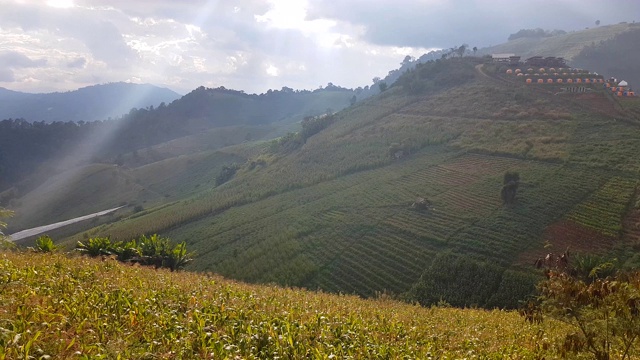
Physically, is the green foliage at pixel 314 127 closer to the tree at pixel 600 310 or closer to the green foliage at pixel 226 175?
the green foliage at pixel 226 175

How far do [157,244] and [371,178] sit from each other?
4134 centimetres

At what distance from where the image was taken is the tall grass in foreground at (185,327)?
712 cm

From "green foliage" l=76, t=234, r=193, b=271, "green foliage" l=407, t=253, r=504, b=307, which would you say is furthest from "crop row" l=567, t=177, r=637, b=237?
"green foliage" l=76, t=234, r=193, b=271

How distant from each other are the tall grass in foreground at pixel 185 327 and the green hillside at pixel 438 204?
23.1m

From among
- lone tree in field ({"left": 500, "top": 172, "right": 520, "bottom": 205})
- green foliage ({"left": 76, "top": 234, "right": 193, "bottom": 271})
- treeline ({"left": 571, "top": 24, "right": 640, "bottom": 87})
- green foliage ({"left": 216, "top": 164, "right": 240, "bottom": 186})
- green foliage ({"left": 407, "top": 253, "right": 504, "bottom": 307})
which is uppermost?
treeline ({"left": 571, "top": 24, "right": 640, "bottom": 87})

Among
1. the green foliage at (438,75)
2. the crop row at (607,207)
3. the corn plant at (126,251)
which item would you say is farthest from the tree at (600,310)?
the green foliage at (438,75)

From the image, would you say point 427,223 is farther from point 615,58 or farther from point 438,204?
point 615,58

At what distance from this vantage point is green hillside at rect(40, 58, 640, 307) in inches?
1427

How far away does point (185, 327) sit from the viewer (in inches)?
331

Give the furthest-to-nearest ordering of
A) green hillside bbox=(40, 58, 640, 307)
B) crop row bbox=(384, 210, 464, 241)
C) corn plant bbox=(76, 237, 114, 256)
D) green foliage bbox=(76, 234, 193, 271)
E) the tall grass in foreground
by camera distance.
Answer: crop row bbox=(384, 210, 464, 241)
green hillside bbox=(40, 58, 640, 307)
green foliage bbox=(76, 234, 193, 271)
corn plant bbox=(76, 237, 114, 256)
the tall grass in foreground

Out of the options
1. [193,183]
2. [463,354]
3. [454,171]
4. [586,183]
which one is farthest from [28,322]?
[193,183]

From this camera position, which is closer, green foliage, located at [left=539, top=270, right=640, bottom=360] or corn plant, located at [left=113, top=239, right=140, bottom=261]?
green foliage, located at [left=539, top=270, right=640, bottom=360]

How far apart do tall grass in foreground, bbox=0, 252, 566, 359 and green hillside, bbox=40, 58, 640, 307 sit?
23054mm

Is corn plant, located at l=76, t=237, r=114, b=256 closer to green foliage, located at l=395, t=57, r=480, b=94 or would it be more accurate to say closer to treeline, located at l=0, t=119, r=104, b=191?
green foliage, located at l=395, t=57, r=480, b=94
